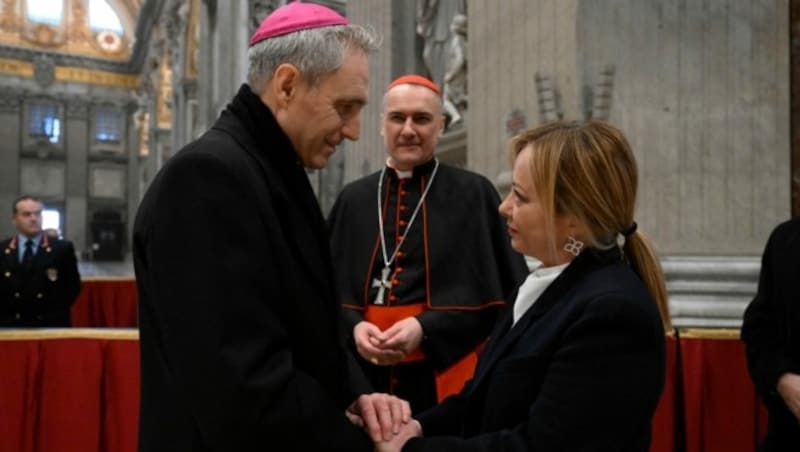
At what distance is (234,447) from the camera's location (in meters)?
1.31

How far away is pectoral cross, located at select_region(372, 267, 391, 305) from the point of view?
2816 millimetres

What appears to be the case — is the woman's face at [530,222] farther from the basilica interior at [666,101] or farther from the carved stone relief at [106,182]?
the carved stone relief at [106,182]

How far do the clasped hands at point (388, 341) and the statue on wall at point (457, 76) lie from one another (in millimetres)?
3438

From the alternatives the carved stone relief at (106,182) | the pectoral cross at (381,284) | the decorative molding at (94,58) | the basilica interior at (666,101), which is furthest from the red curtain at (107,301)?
the carved stone relief at (106,182)

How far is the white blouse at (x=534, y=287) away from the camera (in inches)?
62.9

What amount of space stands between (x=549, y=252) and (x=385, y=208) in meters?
1.47

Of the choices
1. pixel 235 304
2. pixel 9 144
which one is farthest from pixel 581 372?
pixel 9 144

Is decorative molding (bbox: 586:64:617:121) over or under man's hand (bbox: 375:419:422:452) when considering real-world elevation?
over

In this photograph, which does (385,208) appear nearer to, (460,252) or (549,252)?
(460,252)

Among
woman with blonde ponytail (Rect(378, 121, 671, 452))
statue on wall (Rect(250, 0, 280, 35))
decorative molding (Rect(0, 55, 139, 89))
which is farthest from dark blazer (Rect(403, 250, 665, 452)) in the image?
decorative molding (Rect(0, 55, 139, 89))

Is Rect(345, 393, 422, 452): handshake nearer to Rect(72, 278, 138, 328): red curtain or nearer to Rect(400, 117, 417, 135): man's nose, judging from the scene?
Rect(400, 117, 417, 135): man's nose

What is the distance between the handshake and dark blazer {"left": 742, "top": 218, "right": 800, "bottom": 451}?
5.11 feet

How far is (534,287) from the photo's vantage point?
1644mm

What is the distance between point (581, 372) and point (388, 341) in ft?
3.81
